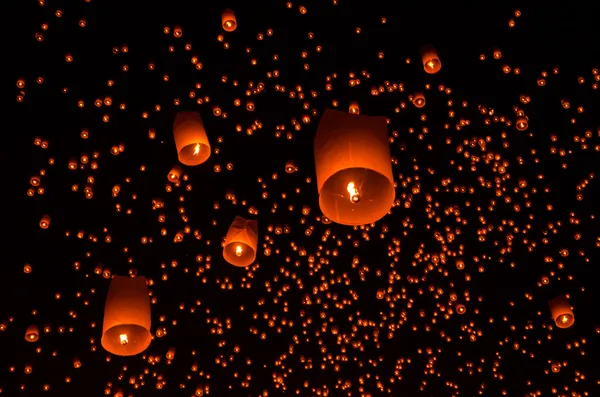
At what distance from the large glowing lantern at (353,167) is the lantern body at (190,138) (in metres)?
0.88

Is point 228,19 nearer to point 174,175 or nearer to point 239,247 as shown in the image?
point 174,175

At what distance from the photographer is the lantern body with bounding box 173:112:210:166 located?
3.00 metres

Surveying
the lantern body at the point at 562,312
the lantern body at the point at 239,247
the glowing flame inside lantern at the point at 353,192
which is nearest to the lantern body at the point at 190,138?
the lantern body at the point at 239,247

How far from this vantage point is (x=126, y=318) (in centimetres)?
295

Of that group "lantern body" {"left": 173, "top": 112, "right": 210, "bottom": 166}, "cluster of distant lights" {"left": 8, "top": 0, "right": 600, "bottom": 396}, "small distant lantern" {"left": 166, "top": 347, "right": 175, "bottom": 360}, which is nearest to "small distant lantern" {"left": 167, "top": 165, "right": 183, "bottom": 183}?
"cluster of distant lights" {"left": 8, "top": 0, "right": 600, "bottom": 396}

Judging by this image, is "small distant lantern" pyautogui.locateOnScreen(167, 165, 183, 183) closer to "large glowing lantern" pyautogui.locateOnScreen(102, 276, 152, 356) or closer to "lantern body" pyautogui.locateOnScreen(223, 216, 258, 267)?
"lantern body" pyautogui.locateOnScreen(223, 216, 258, 267)

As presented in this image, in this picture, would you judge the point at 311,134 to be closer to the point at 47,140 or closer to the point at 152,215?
the point at 152,215

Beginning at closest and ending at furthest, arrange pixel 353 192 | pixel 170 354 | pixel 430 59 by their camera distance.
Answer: pixel 353 192, pixel 430 59, pixel 170 354

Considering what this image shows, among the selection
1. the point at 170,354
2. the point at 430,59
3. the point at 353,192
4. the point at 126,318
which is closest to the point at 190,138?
the point at 126,318

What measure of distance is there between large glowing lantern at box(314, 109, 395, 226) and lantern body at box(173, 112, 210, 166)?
88 cm

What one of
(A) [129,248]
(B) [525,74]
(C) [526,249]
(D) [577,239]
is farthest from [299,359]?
(B) [525,74]

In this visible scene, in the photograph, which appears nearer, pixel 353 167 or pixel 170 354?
pixel 353 167

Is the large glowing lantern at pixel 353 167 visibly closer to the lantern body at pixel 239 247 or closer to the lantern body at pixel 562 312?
the lantern body at pixel 239 247

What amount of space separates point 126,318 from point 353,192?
4.45 ft
